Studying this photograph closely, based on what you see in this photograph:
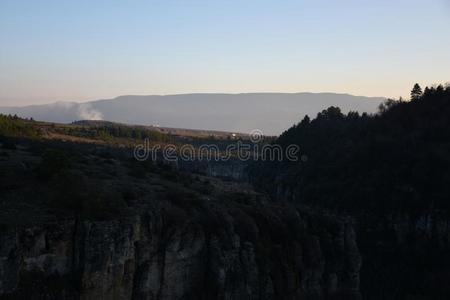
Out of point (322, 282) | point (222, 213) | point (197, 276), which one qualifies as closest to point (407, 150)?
point (322, 282)

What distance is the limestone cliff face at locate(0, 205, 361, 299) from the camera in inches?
885

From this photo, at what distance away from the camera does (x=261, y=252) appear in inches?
1219

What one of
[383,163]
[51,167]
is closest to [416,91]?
[383,163]

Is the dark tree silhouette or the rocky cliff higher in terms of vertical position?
the dark tree silhouette

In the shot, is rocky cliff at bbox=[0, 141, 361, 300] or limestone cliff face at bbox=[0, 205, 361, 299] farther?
rocky cliff at bbox=[0, 141, 361, 300]

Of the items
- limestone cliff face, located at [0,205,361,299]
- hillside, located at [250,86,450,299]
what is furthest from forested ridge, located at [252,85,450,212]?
limestone cliff face, located at [0,205,361,299]

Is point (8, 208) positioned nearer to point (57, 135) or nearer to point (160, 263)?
point (160, 263)

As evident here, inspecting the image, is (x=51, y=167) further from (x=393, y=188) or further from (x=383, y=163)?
(x=383, y=163)

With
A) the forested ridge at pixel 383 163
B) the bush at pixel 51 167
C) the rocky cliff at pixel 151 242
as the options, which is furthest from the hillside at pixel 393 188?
the bush at pixel 51 167

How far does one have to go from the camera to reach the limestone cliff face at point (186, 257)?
2248 cm

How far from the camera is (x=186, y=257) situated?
27922 mm

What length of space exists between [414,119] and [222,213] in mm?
48698

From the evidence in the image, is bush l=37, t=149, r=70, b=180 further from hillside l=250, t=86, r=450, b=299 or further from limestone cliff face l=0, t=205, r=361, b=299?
hillside l=250, t=86, r=450, b=299

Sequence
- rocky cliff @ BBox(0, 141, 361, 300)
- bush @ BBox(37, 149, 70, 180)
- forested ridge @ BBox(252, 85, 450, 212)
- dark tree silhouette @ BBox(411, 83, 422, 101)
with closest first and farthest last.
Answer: rocky cliff @ BBox(0, 141, 361, 300)
bush @ BBox(37, 149, 70, 180)
forested ridge @ BBox(252, 85, 450, 212)
dark tree silhouette @ BBox(411, 83, 422, 101)
